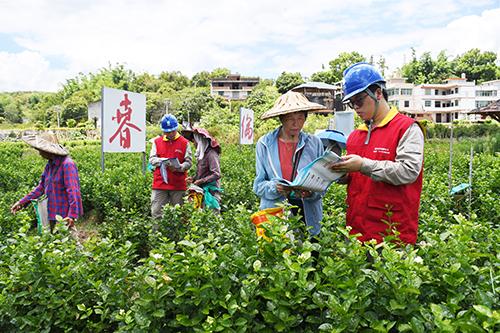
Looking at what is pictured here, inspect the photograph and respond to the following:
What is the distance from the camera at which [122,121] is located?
7543 millimetres

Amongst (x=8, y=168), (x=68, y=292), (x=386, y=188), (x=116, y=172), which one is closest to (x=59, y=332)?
(x=68, y=292)

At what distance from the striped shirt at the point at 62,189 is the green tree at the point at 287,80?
5223 cm

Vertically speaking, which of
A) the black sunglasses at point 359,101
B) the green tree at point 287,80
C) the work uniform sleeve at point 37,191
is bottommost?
the work uniform sleeve at point 37,191

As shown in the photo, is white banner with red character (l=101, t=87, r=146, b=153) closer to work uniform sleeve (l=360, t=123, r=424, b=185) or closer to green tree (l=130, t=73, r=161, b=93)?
work uniform sleeve (l=360, t=123, r=424, b=185)

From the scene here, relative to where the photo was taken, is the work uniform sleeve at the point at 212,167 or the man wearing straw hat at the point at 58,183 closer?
the man wearing straw hat at the point at 58,183

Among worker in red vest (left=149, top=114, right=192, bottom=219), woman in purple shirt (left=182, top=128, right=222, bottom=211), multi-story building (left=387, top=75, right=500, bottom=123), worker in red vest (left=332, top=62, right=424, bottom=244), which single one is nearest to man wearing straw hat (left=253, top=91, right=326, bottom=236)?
worker in red vest (left=332, top=62, right=424, bottom=244)

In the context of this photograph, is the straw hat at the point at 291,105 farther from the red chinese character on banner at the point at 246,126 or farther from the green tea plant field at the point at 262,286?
the red chinese character on banner at the point at 246,126

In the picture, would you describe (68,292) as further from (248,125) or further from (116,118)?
(248,125)

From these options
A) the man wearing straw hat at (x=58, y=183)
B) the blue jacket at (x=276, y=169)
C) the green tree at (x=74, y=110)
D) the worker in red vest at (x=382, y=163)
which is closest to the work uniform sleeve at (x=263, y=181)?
the blue jacket at (x=276, y=169)

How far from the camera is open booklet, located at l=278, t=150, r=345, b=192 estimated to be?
235 centimetres

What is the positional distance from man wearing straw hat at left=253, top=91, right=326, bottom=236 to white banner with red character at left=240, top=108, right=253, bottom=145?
11.0m

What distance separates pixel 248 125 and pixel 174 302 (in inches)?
503

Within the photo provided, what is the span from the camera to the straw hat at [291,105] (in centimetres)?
277

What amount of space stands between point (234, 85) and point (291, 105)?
7421 cm
